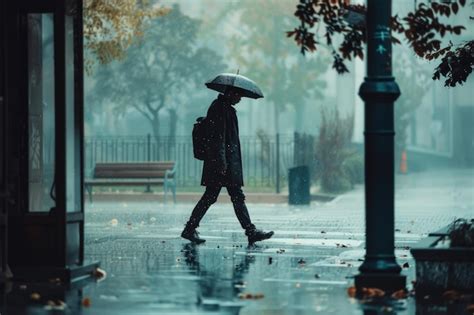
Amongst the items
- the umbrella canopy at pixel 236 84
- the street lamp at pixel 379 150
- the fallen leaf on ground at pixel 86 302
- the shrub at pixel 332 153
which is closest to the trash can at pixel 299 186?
the shrub at pixel 332 153

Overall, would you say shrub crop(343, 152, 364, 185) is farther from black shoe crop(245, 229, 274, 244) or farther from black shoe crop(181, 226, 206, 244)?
black shoe crop(245, 229, 274, 244)

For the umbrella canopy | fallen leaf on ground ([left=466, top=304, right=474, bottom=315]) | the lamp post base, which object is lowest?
fallen leaf on ground ([left=466, top=304, right=474, bottom=315])

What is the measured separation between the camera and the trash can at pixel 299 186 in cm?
2952

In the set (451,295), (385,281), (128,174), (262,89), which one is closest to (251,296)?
(385,281)

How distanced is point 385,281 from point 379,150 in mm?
1098

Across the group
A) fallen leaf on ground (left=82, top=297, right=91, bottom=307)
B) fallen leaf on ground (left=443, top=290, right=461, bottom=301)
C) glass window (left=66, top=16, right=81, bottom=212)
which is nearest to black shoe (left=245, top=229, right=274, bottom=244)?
glass window (left=66, top=16, right=81, bottom=212)

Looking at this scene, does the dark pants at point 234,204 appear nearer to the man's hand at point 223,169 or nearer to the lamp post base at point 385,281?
the man's hand at point 223,169

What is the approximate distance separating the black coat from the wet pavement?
0.87m

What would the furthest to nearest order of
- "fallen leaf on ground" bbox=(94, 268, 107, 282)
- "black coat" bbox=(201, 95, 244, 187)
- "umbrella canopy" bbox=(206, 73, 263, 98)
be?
"umbrella canopy" bbox=(206, 73, 263, 98) < "black coat" bbox=(201, 95, 244, 187) < "fallen leaf on ground" bbox=(94, 268, 107, 282)

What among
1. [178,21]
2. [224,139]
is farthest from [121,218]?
[178,21]

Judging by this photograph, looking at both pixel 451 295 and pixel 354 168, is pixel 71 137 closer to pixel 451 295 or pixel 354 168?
pixel 451 295

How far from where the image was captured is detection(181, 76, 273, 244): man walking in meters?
16.6

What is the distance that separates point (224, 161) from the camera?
54.4 feet

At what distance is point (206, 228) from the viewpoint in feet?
68.4
